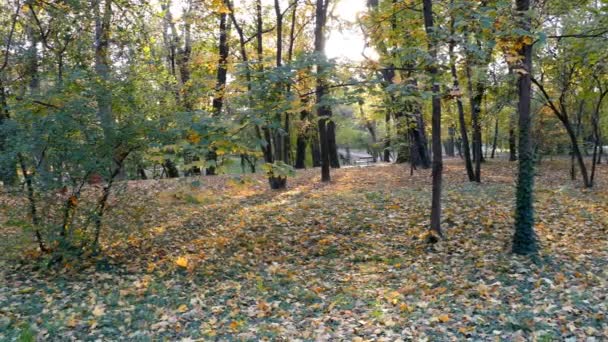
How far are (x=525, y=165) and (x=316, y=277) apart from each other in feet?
11.8

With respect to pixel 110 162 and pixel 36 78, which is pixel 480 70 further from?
pixel 36 78

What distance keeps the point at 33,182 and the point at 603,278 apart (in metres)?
7.89

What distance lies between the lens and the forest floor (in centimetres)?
503

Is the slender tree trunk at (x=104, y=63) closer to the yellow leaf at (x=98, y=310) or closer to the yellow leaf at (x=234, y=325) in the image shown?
the yellow leaf at (x=98, y=310)

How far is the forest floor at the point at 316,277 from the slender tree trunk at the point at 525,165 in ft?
0.99

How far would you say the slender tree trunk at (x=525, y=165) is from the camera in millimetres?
6793

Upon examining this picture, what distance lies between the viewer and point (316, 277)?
22.6 feet

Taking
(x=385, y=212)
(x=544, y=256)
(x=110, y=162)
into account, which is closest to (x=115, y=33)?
(x=110, y=162)

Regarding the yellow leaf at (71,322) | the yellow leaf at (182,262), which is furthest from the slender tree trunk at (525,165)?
the yellow leaf at (71,322)

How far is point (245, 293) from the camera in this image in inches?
247

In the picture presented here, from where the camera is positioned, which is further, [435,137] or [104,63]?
[104,63]

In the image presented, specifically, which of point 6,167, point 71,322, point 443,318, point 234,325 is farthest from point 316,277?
point 6,167

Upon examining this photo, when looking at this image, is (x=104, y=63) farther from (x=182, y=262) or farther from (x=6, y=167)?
(x=182, y=262)

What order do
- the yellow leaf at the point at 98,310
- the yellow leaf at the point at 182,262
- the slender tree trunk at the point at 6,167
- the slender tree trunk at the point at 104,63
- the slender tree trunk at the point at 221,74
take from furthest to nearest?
the yellow leaf at the point at 182,262 < the slender tree trunk at the point at 221,74 < the slender tree trunk at the point at 104,63 < the slender tree trunk at the point at 6,167 < the yellow leaf at the point at 98,310
